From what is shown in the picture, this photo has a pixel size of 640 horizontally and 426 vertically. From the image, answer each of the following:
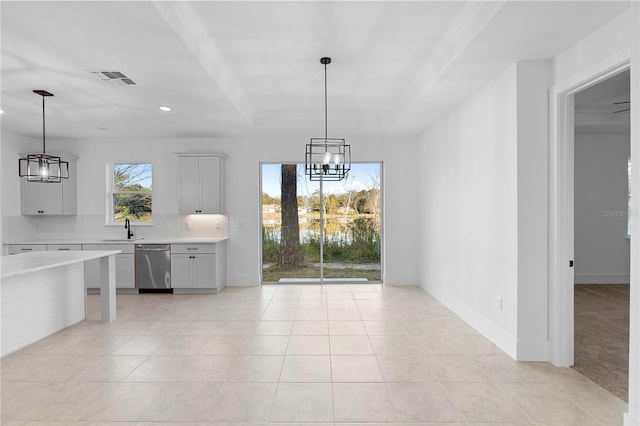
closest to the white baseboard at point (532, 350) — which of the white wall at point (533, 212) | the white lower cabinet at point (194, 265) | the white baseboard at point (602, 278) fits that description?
the white wall at point (533, 212)

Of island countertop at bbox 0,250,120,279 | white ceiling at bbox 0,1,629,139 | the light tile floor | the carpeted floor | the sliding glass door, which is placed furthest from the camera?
the sliding glass door

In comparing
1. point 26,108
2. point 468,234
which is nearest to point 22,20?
point 26,108

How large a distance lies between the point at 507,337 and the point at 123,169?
260 inches

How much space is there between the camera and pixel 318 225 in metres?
6.75

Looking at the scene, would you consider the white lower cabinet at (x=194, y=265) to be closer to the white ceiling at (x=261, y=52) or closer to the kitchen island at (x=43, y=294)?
the kitchen island at (x=43, y=294)

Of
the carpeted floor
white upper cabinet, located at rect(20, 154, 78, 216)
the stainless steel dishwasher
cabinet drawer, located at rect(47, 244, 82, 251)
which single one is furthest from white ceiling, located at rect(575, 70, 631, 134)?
white upper cabinet, located at rect(20, 154, 78, 216)

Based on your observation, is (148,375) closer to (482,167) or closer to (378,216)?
(482,167)

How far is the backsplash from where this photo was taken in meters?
6.50

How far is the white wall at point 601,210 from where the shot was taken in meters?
6.44

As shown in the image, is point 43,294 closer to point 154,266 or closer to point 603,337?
point 154,266

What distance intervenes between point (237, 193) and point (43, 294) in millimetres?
3264

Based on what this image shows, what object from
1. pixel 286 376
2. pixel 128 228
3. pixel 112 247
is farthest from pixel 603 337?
pixel 128 228

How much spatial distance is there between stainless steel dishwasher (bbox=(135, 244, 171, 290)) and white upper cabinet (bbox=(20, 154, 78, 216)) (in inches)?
68.1

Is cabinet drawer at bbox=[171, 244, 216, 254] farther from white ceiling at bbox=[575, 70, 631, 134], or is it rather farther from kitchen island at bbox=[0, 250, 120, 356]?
white ceiling at bbox=[575, 70, 631, 134]
